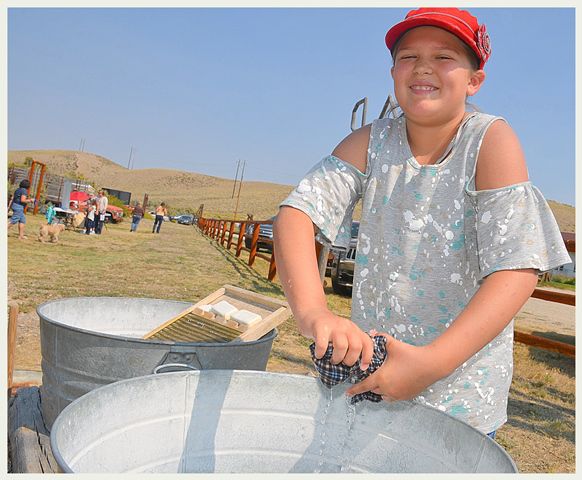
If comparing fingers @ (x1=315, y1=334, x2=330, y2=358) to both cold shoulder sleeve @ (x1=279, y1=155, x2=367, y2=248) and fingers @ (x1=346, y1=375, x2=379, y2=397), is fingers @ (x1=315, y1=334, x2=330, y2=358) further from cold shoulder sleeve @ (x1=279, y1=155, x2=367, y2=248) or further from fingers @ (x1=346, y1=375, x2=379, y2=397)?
cold shoulder sleeve @ (x1=279, y1=155, x2=367, y2=248)

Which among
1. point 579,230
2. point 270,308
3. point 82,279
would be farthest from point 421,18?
point 82,279

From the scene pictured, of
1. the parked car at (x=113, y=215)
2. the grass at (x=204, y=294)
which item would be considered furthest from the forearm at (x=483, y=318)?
the parked car at (x=113, y=215)

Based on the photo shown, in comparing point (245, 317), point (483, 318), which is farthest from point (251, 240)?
point (483, 318)

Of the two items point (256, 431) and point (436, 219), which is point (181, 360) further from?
point (436, 219)

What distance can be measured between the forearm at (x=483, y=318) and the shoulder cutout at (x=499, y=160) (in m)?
0.22

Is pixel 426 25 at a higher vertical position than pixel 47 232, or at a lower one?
higher

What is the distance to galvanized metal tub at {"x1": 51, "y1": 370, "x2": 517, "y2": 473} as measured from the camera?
1.17 m

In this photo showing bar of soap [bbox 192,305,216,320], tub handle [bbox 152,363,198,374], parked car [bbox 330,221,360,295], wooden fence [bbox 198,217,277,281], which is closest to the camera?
tub handle [bbox 152,363,198,374]

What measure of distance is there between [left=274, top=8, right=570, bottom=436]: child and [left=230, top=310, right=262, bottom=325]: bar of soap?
99cm

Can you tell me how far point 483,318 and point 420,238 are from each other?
1.10 feet

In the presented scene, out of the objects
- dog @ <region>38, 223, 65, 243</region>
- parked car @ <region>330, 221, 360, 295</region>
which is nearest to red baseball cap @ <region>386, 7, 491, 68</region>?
parked car @ <region>330, 221, 360, 295</region>

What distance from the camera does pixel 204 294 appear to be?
27.3 ft
